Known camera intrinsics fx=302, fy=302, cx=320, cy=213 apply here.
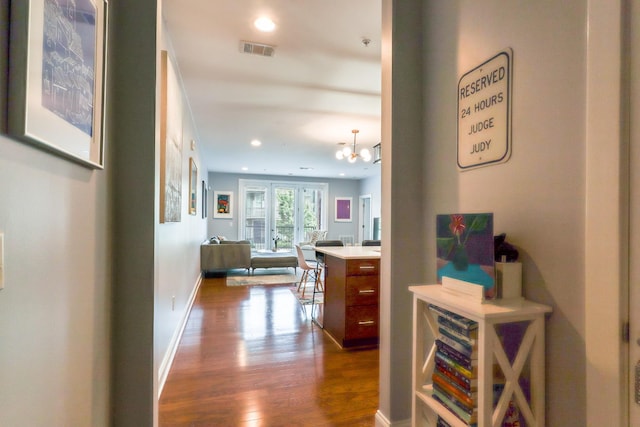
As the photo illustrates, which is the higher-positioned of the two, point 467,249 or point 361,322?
point 467,249

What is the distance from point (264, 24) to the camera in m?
2.17

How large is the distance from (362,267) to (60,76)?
251 centimetres

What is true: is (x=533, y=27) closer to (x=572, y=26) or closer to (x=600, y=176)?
(x=572, y=26)

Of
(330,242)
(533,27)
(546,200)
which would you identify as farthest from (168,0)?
(330,242)

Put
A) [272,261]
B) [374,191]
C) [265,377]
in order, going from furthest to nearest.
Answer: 1. [374,191]
2. [272,261]
3. [265,377]

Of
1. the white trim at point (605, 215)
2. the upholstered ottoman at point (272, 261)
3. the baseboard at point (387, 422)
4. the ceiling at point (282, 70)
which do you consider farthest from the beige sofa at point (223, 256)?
the white trim at point (605, 215)

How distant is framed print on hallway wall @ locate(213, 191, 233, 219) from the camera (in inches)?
355

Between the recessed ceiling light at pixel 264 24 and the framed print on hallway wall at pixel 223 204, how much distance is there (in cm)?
732

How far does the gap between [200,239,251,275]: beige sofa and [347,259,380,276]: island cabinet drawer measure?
3.90m

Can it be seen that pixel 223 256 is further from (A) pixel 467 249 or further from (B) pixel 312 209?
(A) pixel 467 249

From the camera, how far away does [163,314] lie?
7.68ft

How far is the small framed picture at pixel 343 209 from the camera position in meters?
10.2

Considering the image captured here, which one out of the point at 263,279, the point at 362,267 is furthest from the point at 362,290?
the point at 263,279

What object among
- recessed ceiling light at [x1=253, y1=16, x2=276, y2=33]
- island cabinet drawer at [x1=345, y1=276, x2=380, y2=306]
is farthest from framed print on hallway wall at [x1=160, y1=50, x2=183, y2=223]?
island cabinet drawer at [x1=345, y1=276, x2=380, y2=306]
